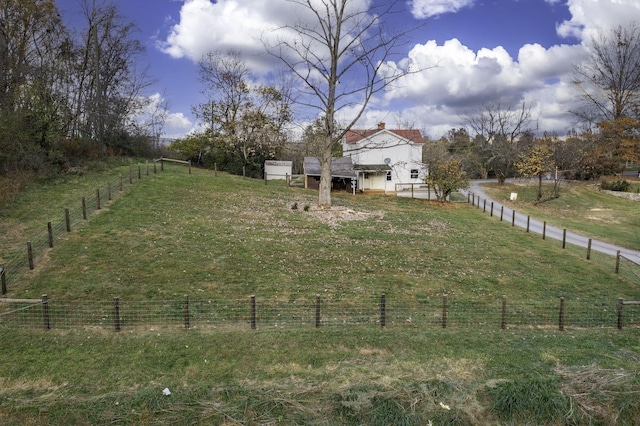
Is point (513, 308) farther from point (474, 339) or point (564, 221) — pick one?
point (564, 221)

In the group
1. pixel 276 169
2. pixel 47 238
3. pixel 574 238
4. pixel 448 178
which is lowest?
pixel 574 238

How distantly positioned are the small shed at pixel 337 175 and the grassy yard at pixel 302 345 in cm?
1603

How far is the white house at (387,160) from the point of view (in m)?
36.5

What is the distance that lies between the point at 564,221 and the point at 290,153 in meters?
28.9

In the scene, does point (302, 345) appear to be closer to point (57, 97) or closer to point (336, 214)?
point (336, 214)

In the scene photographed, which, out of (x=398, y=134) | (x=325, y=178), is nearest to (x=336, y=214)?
(x=325, y=178)

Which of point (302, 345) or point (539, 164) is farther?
point (539, 164)

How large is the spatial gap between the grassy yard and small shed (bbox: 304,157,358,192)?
16.0 m

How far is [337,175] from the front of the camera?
32.0m

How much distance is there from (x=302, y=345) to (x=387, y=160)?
32.1 m

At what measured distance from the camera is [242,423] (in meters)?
5.25

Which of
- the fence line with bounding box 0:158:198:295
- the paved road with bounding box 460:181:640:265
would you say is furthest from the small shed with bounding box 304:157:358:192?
the fence line with bounding box 0:158:198:295

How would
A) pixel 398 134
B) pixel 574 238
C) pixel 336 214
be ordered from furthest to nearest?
pixel 398 134, pixel 336 214, pixel 574 238

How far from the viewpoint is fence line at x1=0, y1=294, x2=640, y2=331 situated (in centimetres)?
835
